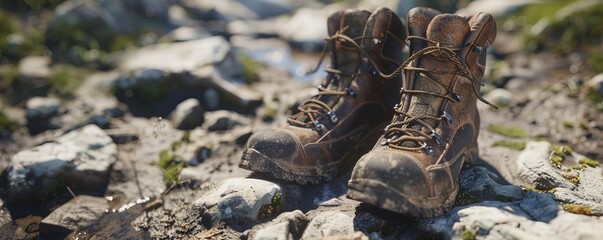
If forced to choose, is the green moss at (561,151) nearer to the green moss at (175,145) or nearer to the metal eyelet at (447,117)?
the metal eyelet at (447,117)

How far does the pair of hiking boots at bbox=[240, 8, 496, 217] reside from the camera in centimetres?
315

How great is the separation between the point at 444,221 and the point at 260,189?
5.09 ft

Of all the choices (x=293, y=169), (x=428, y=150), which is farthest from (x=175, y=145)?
(x=428, y=150)

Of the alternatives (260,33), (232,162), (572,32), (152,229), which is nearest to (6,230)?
(152,229)

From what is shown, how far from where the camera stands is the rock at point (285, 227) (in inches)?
126

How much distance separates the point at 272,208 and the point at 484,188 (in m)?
1.81

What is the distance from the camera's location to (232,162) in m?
5.25

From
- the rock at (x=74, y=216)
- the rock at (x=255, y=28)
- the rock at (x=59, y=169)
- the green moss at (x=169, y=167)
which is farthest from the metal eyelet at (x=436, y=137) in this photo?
the rock at (x=255, y=28)

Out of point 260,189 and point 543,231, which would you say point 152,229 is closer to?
A: point 260,189

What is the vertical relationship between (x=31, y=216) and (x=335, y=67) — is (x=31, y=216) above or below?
below

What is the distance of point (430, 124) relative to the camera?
3.55 m

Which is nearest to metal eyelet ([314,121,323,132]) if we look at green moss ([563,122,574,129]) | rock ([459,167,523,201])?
rock ([459,167,523,201])

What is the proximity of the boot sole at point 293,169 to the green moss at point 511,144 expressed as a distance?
2.12 m

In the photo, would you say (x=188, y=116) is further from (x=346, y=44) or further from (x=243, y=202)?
(x=243, y=202)
